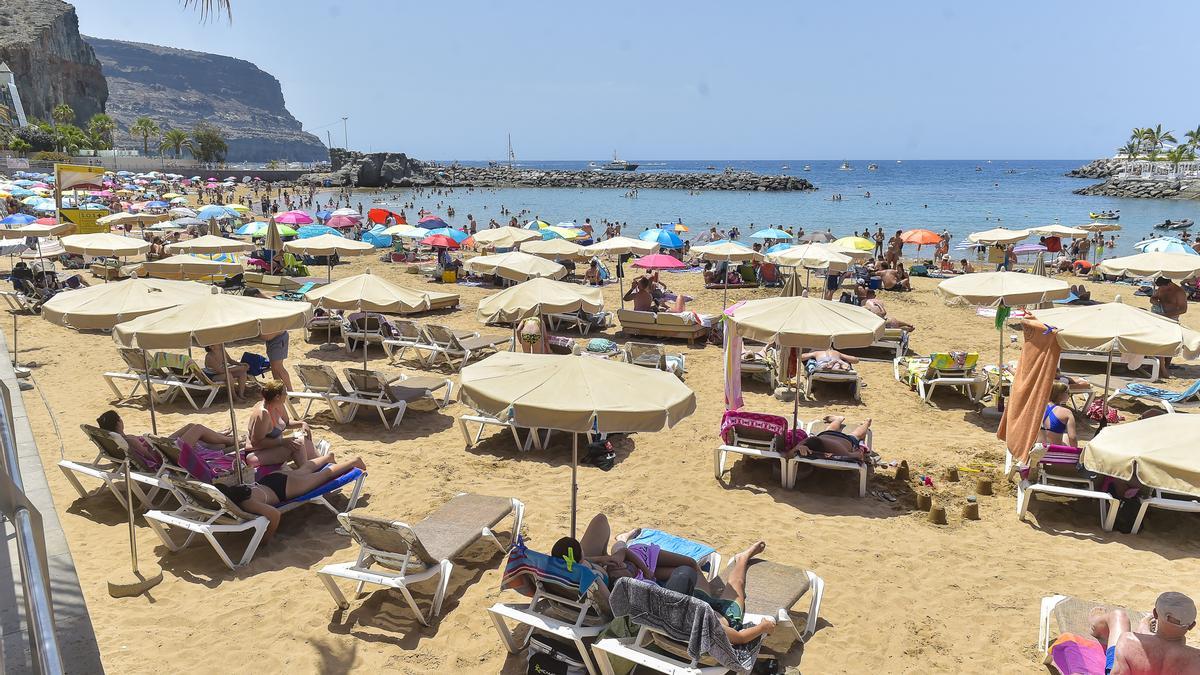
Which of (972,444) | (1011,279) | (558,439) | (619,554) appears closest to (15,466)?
(619,554)

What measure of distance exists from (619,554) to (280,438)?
11.3 ft

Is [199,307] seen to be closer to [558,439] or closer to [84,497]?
[84,497]

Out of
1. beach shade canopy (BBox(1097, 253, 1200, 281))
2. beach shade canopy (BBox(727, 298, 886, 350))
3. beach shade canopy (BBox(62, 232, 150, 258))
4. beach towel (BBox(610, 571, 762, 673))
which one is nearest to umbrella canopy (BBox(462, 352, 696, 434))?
beach towel (BBox(610, 571, 762, 673))

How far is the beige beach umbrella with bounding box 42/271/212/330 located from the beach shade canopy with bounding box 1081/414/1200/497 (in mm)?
7886

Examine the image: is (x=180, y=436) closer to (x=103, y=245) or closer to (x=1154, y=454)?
(x=1154, y=454)

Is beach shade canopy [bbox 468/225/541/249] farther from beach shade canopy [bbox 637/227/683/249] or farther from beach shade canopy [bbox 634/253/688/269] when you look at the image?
beach shade canopy [bbox 634/253/688/269]

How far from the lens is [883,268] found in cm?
1953

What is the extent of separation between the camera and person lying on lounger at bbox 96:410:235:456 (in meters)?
6.18

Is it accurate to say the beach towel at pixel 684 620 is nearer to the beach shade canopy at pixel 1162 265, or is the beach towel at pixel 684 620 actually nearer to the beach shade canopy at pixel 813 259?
the beach shade canopy at pixel 813 259

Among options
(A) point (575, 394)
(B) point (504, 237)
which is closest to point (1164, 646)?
(A) point (575, 394)

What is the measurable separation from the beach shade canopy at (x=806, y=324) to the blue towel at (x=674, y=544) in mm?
2303

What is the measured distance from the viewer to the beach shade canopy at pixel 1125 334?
6754mm

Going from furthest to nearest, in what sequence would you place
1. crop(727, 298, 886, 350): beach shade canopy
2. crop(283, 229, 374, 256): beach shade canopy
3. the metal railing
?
crop(283, 229, 374, 256): beach shade canopy, crop(727, 298, 886, 350): beach shade canopy, the metal railing

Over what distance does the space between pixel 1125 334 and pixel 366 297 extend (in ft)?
26.7
